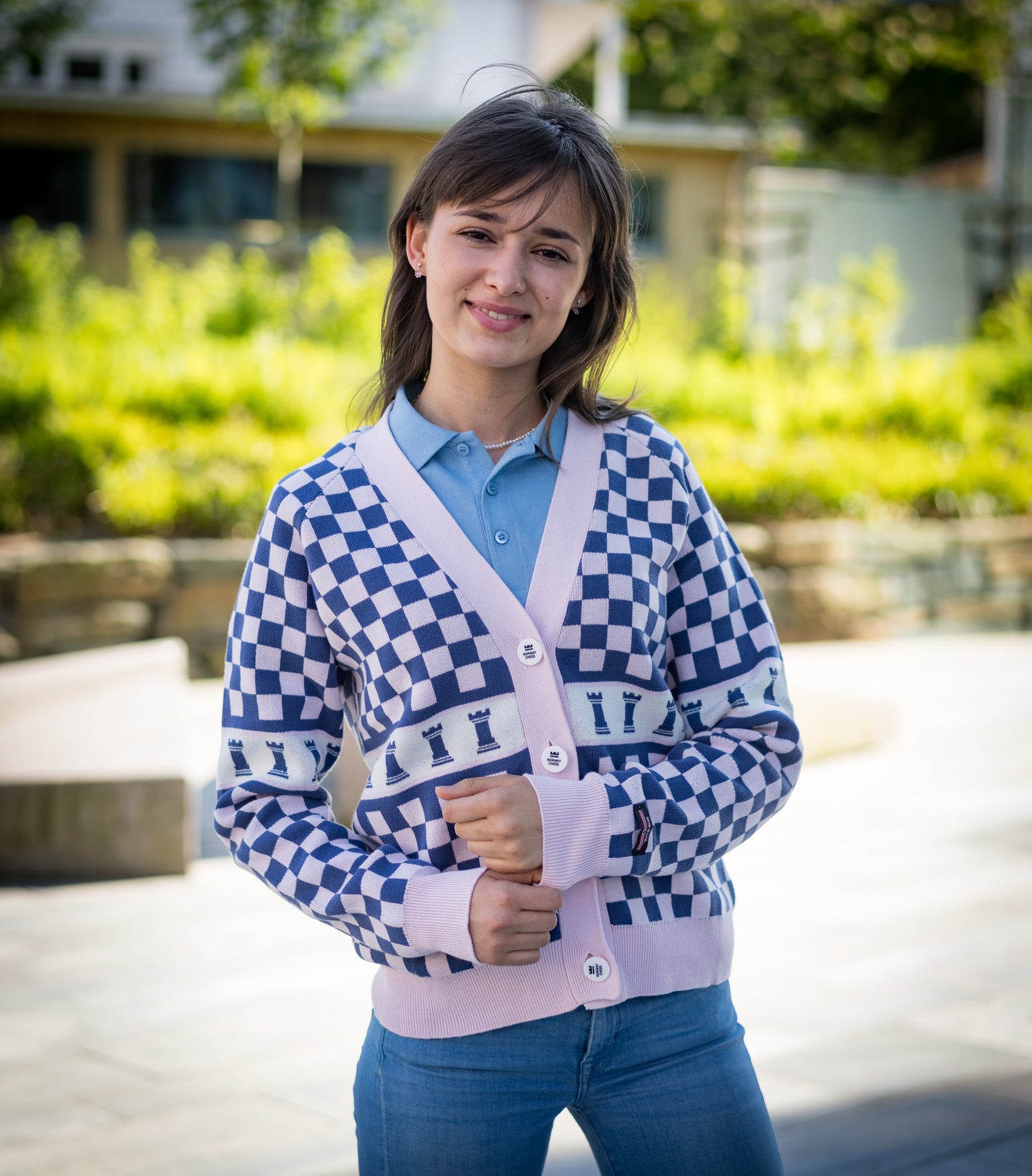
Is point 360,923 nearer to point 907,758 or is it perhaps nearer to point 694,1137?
point 694,1137

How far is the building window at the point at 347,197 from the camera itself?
69.7 feet

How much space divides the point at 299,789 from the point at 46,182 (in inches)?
819

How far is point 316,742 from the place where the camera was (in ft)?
5.35

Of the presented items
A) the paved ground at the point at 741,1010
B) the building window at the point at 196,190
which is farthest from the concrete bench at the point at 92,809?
the building window at the point at 196,190

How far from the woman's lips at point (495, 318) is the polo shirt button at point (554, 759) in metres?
0.49

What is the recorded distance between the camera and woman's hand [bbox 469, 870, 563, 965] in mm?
1459

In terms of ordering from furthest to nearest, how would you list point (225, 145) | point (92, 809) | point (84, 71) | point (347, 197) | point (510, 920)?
point (84, 71)
point (347, 197)
point (225, 145)
point (92, 809)
point (510, 920)

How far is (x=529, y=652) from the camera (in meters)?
1.56

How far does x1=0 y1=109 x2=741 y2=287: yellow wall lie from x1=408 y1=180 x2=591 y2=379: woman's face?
62.9ft

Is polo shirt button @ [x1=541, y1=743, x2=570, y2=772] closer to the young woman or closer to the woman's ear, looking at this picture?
the young woman

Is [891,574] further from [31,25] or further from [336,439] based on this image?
[31,25]

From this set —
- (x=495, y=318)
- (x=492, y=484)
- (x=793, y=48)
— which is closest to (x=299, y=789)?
(x=492, y=484)

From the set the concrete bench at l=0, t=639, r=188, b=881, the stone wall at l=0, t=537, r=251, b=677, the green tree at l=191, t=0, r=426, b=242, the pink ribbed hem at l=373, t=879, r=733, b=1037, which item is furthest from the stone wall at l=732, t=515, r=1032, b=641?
the pink ribbed hem at l=373, t=879, r=733, b=1037

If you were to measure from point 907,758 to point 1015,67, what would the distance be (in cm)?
1118
